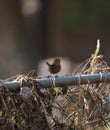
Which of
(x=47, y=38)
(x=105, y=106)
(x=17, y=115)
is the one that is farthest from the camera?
(x=47, y=38)

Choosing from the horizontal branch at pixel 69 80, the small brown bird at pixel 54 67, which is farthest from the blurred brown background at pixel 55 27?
the horizontal branch at pixel 69 80

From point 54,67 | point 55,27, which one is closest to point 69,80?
point 54,67

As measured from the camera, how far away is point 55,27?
53.1ft

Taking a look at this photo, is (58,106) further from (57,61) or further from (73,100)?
(57,61)

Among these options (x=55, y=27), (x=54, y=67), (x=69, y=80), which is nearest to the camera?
(x=69, y=80)

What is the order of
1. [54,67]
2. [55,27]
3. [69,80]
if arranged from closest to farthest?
[69,80], [54,67], [55,27]

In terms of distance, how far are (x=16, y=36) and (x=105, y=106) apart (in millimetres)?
13578

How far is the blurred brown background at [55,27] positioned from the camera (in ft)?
50.1

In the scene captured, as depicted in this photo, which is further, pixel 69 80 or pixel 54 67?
pixel 54 67

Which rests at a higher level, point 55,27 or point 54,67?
point 55,27

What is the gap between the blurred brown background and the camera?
50.1 ft

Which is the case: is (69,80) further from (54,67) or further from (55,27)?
(55,27)

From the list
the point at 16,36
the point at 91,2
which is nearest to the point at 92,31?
the point at 91,2

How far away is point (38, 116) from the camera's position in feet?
7.01
